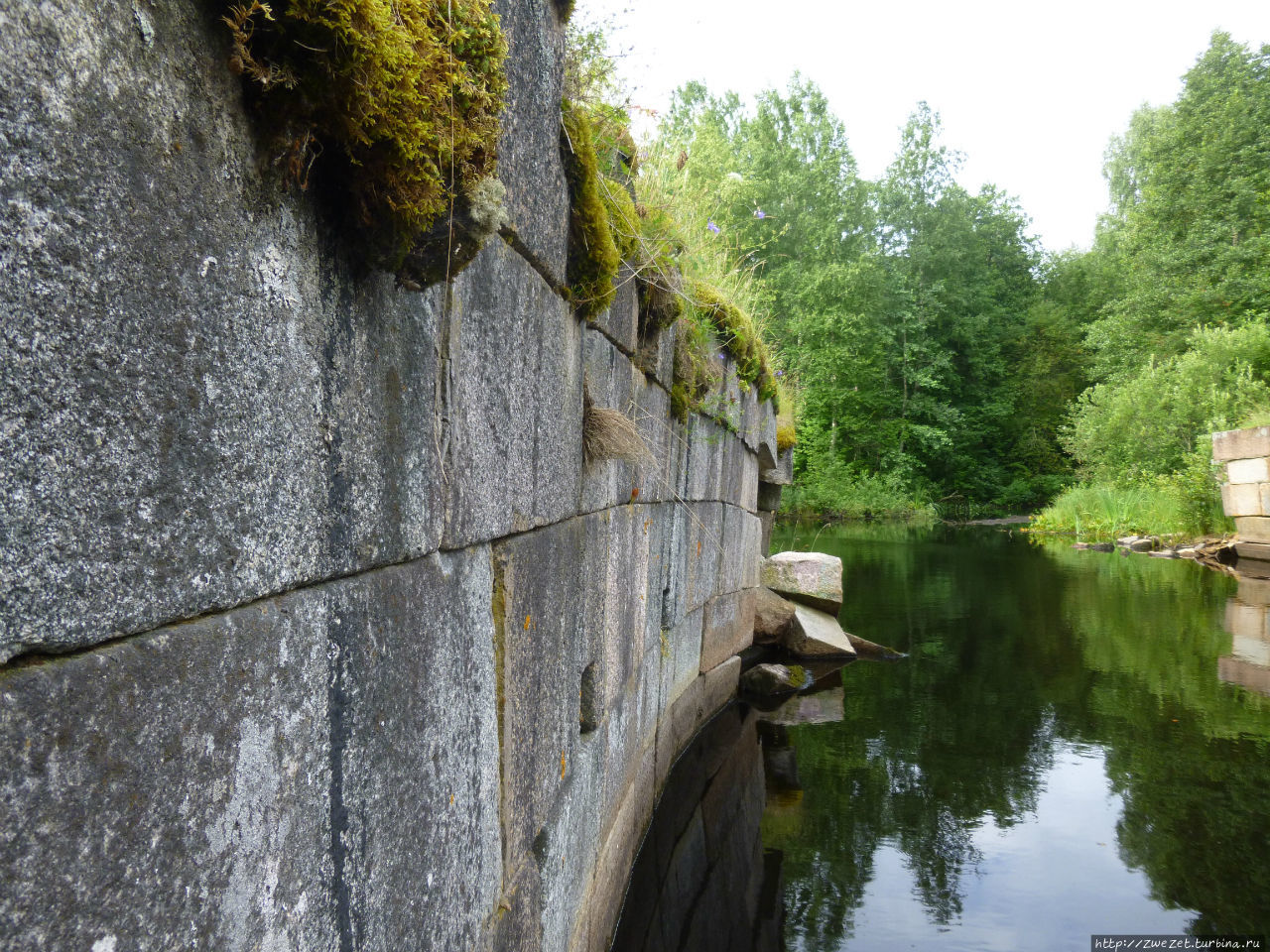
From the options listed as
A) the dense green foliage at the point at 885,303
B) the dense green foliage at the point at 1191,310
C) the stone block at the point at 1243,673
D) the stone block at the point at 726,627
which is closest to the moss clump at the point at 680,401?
the stone block at the point at 726,627

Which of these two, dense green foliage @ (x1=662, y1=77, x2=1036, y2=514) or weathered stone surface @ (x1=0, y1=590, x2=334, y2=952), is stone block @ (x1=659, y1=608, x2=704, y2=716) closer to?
weathered stone surface @ (x1=0, y1=590, x2=334, y2=952)

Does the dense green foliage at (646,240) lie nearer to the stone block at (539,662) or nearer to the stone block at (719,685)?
the stone block at (539,662)

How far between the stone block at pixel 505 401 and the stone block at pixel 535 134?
10cm

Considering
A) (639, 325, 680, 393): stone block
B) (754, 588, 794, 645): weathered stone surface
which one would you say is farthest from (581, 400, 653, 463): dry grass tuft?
(754, 588, 794, 645): weathered stone surface

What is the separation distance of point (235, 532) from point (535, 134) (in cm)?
149

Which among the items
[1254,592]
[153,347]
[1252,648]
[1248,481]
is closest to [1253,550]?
[1248,481]

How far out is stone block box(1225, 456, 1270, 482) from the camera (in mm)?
15789

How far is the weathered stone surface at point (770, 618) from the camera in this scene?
8906mm

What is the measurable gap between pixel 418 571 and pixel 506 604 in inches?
21.4

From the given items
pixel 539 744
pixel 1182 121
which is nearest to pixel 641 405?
pixel 539 744

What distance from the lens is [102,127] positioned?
0.82 m

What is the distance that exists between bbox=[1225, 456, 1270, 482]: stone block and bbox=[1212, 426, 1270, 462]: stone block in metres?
0.09

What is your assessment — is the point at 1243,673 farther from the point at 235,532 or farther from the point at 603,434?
the point at 235,532

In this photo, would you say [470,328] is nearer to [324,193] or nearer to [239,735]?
[324,193]
